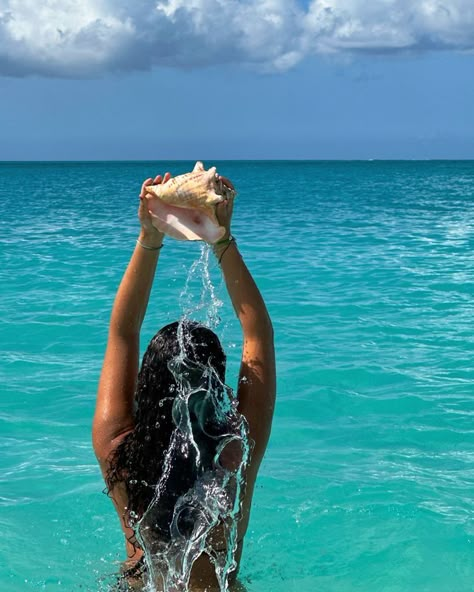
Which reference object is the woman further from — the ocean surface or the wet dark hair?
the ocean surface

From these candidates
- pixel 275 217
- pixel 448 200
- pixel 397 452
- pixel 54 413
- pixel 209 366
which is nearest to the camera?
pixel 209 366

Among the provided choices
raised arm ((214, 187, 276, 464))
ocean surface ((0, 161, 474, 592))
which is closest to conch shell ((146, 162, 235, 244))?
raised arm ((214, 187, 276, 464))

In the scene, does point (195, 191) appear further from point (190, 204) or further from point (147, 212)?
point (147, 212)

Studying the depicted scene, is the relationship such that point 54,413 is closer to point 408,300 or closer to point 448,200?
point 408,300

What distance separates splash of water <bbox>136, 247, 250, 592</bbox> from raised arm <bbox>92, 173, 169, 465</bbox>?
0.93ft

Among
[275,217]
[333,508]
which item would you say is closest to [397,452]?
[333,508]

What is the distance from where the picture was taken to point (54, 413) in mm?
6816

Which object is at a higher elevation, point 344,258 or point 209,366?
point 209,366

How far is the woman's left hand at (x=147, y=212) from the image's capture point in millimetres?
2678

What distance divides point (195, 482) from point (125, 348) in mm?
568

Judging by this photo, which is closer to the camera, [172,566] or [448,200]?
[172,566]

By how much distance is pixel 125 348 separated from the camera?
2916 mm

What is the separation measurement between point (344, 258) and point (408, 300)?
4.59m

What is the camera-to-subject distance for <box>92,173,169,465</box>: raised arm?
2785 mm
